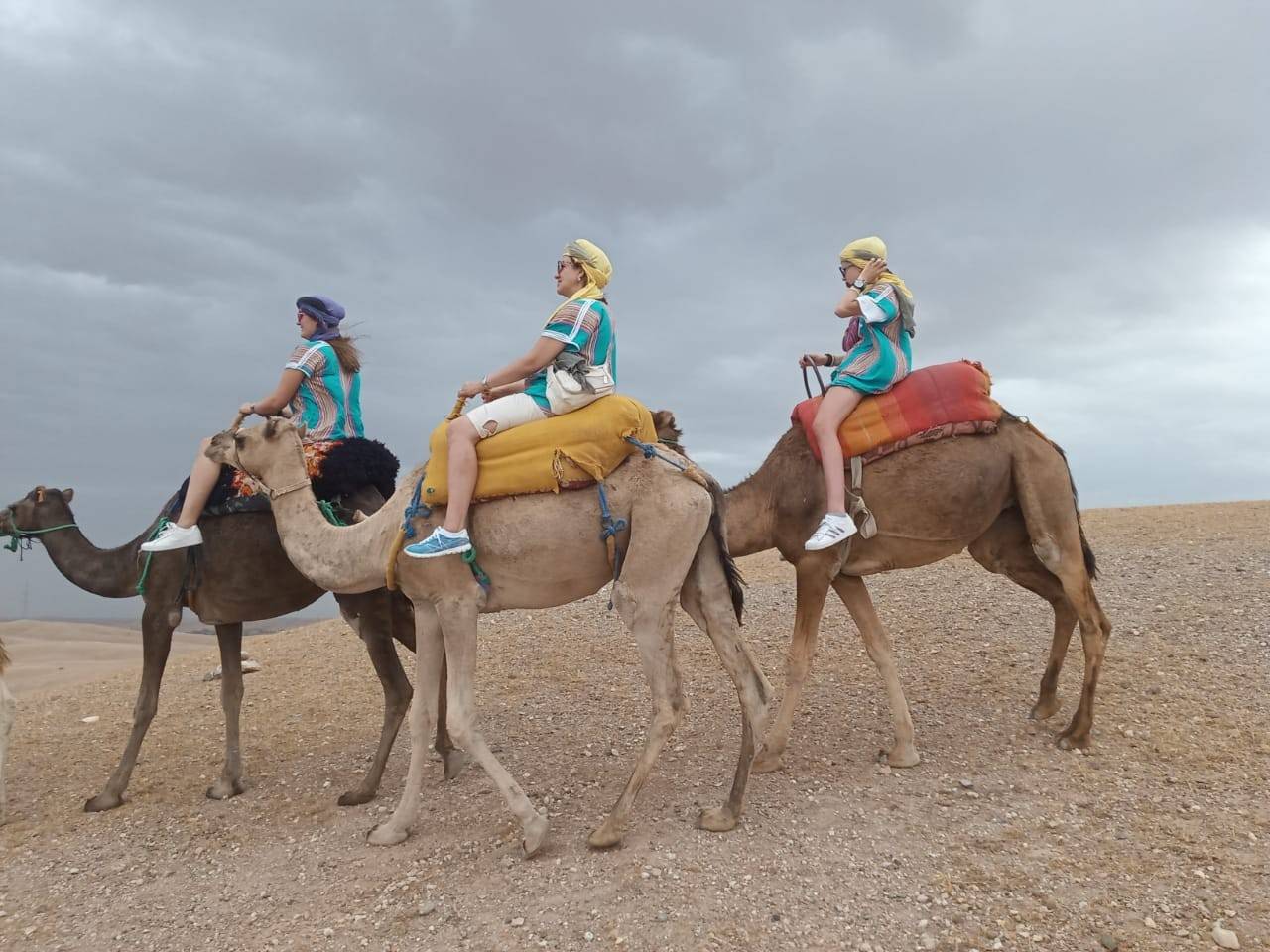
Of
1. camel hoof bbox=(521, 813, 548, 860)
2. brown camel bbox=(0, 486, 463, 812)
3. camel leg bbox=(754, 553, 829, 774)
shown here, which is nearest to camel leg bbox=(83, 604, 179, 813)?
brown camel bbox=(0, 486, 463, 812)

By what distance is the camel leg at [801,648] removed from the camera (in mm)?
6387

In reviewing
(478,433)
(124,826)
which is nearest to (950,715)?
(478,433)

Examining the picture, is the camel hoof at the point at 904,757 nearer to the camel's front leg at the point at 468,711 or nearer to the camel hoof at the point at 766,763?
the camel hoof at the point at 766,763

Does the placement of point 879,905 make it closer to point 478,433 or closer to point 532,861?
point 532,861

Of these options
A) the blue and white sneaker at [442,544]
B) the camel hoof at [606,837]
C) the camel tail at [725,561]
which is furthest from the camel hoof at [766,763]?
the blue and white sneaker at [442,544]

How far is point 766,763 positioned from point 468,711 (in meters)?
2.32

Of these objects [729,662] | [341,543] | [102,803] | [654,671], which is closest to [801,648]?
[729,662]

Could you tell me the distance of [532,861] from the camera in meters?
5.04

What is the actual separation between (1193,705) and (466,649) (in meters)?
6.18

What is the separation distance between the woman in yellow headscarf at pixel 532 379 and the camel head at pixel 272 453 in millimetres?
1409

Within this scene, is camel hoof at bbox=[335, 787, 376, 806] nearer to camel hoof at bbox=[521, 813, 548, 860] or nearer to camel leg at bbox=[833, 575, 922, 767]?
camel hoof at bbox=[521, 813, 548, 860]

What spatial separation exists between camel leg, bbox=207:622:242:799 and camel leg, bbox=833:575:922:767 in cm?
494

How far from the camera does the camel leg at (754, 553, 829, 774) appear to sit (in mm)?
6387

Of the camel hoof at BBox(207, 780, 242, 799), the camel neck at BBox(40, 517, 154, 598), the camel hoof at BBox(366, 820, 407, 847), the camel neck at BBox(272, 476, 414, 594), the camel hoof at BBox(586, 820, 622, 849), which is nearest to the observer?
the camel hoof at BBox(586, 820, 622, 849)
